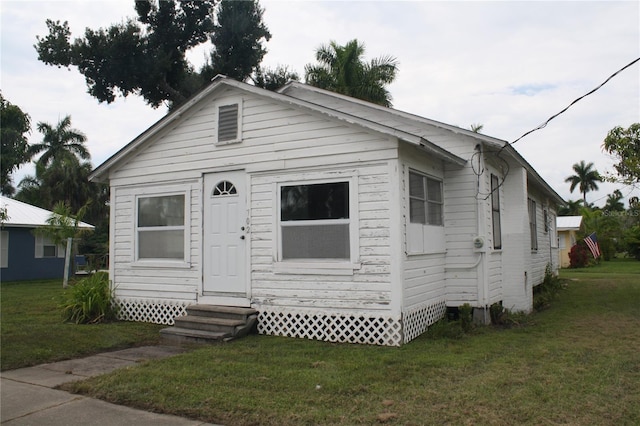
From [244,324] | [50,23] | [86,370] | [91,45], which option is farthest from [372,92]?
[86,370]

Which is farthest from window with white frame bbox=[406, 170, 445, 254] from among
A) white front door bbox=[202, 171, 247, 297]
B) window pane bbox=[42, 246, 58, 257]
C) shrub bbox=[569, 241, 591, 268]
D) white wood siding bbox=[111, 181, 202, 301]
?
shrub bbox=[569, 241, 591, 268]

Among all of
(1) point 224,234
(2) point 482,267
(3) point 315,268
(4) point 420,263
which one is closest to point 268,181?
(1) point 224,234

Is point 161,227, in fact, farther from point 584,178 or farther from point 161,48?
point 584,178

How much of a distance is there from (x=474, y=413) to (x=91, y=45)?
25002mm

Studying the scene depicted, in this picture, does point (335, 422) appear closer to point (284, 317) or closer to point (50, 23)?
point (284, 317)

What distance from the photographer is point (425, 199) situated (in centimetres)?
868

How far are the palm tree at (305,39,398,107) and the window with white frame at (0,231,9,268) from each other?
628 inches

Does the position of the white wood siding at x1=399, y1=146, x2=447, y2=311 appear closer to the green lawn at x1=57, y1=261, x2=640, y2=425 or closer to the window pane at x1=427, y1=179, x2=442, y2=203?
the window pane at x1=427, y1=179, x2=442, y2=203

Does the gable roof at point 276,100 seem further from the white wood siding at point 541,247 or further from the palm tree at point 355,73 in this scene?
the palm tree at point 355,73

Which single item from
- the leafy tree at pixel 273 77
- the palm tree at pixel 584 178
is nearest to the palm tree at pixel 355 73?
the leafy tree at pixel 273 77

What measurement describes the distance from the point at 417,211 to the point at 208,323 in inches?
149

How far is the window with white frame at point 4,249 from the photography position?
69.6ft

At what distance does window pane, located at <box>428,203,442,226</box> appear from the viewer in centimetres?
890

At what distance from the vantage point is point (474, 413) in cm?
456
